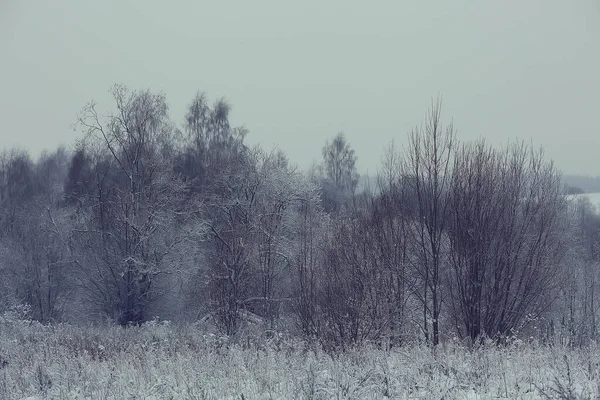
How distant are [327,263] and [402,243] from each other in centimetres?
211

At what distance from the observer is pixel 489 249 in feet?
41.1

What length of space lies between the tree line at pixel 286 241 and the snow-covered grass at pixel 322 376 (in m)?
2.80

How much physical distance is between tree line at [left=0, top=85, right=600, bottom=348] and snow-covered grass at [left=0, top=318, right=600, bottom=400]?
2797 millimetres

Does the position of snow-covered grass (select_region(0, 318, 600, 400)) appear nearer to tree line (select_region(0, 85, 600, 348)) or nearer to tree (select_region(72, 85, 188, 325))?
tree line (select_region(0, 85, 600, 348))

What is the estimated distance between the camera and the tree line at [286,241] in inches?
501

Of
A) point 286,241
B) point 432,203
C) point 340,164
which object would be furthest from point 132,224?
point 340,164

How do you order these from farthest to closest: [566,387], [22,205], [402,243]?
[22,205]
[402,243]
[566,387]

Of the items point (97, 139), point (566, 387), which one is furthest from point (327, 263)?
point (97, 139)

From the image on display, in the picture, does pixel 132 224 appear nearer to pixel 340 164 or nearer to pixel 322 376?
pixel 322 376

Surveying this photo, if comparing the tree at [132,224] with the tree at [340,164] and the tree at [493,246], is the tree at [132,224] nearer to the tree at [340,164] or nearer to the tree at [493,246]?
the tree at [493,246]

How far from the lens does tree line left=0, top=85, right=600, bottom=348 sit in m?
12.7

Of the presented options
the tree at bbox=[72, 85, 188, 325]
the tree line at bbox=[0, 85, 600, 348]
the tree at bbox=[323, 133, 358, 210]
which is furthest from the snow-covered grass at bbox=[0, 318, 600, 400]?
the tree at bbox=[323, 133, 358, 210]

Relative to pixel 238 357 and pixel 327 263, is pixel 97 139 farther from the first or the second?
pixel 238 357

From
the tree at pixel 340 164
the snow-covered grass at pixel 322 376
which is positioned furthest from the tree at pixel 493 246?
the tree at pixel 340 164
